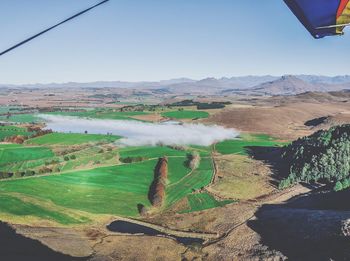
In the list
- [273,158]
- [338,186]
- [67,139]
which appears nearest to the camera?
[338,186]

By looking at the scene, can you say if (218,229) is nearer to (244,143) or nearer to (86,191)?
(86,191)

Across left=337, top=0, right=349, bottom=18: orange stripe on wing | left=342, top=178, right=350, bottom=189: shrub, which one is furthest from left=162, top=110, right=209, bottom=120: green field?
left=337, top=0, right=349, bottom=18: orange stripe on wing

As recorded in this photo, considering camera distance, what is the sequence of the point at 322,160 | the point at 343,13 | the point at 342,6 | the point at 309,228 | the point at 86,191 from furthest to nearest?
the point at 322,160 → the point at 86,191 → the point at 309,228 → the point at 343,13 → the point at 342,6

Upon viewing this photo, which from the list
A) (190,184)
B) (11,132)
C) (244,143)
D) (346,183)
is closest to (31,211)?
(190,184)

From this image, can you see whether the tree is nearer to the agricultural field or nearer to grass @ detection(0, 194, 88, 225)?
the agricultural field

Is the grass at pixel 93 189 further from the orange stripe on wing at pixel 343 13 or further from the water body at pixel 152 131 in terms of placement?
the orange stripe on wing at pixel 343 13

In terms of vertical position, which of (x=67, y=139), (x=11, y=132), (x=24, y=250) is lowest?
(x=24, y=250)

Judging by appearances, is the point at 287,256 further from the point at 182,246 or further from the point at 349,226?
the point at 182,246

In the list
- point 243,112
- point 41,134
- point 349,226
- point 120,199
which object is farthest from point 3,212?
point 243,112
